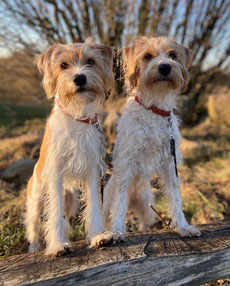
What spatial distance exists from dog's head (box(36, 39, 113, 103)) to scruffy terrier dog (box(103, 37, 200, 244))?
12.6 inches

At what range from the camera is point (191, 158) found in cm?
731

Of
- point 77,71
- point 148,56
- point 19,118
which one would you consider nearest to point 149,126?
point 148,56

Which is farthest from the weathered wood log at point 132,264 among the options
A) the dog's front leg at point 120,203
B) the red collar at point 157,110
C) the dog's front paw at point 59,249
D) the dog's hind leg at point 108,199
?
the red collar at point 157,110

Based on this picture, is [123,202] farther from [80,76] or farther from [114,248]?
[80,76]

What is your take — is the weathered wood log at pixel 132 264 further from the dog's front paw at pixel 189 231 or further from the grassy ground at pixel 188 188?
the grassy ground at pixel 188 188

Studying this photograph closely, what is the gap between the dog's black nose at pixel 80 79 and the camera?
2.84m

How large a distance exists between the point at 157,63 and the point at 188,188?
3.24m

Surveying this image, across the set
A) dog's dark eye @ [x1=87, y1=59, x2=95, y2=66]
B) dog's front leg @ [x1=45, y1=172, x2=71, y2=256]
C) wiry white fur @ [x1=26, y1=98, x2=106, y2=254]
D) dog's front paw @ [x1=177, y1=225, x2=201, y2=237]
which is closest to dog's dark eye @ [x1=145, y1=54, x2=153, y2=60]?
dog's dark eye @ [x1=87, y1=59, x2=95, y2=66]

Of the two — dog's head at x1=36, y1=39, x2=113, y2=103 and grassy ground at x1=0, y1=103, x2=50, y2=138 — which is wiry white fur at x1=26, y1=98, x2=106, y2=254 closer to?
dog's head at x1=36, y1=39, x2=113, y2=103

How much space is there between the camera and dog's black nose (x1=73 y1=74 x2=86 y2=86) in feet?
9.32

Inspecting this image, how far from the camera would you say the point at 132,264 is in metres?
2.58

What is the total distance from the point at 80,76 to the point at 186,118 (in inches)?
363

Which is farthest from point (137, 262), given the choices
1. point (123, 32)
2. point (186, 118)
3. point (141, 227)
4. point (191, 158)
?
point (186, 118)

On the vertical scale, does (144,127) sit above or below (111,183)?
above
